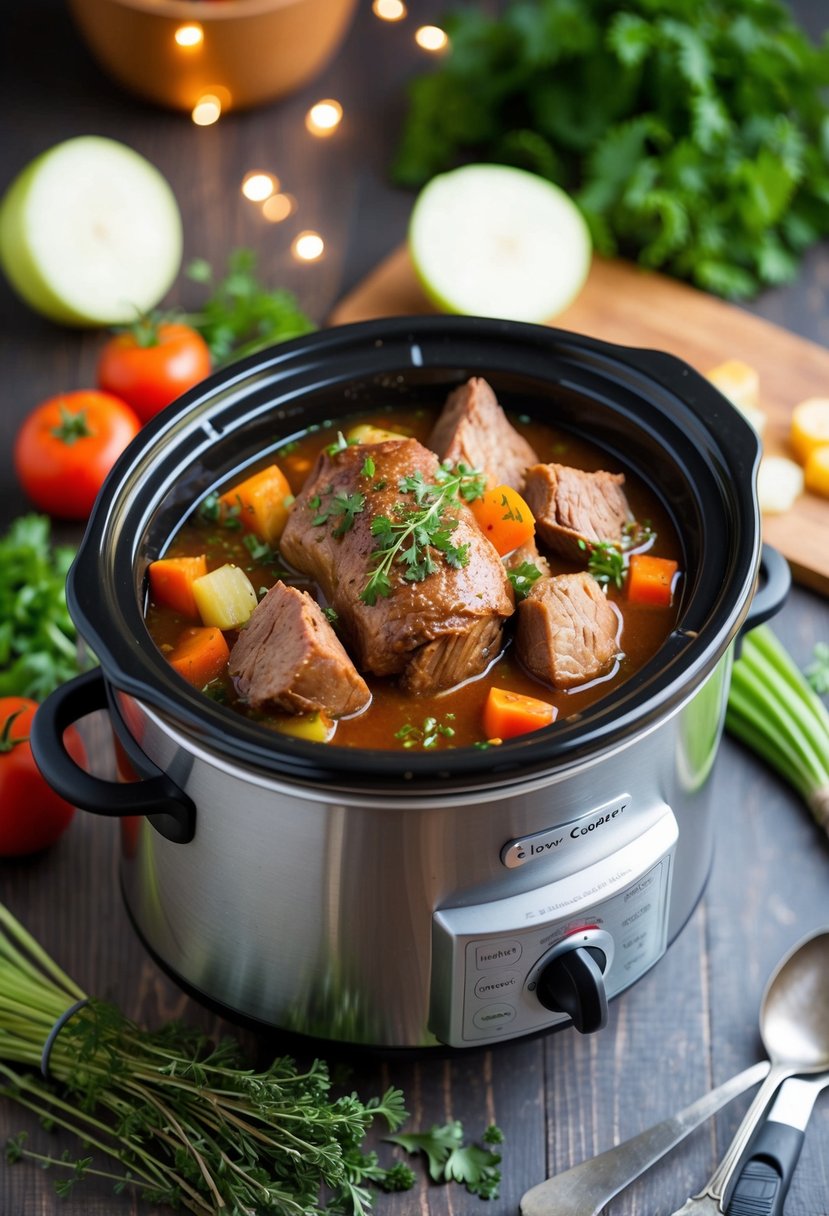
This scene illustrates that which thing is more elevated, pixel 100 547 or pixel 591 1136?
pixel 100 547

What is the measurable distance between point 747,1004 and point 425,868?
108 cm

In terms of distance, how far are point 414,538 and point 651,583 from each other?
0.53 m

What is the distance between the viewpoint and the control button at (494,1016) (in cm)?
268

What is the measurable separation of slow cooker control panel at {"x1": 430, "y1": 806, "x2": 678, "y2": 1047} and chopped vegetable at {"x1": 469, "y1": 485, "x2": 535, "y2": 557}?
2.14ft

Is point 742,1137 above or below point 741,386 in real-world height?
below

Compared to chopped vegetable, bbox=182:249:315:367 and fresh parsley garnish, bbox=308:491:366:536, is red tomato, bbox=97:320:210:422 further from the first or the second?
fresh parsley garnish, bbox=308:491:366:536

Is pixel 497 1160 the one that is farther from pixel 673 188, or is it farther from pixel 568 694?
pixel 673 188

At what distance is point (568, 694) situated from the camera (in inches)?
105

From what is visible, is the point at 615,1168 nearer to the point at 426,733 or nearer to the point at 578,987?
the point at 578,987

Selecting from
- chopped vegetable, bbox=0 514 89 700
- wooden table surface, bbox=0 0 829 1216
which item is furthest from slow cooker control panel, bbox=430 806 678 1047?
chopped vegetable, bbox=0 514 89 700

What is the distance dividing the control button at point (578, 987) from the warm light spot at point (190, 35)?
3361 millimetres

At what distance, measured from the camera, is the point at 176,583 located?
287 cm

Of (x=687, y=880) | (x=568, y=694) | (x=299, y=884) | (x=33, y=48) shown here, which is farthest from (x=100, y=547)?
(x=33, y=48)

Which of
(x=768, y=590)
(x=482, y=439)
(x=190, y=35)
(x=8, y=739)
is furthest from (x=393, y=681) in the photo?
(x=190, y=35)
